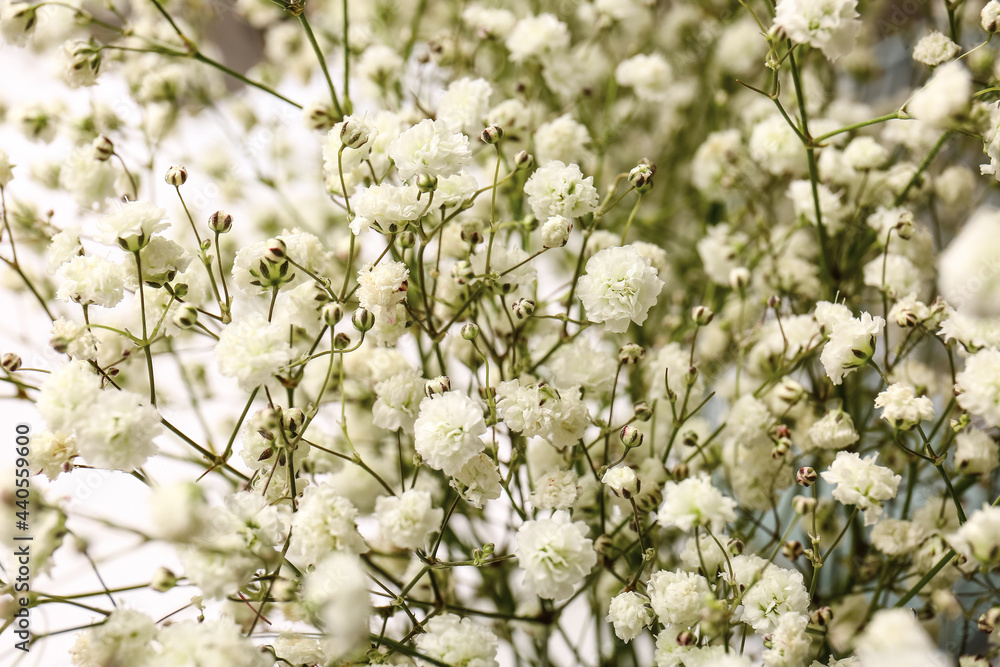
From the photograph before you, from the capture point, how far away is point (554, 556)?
15.6 inches

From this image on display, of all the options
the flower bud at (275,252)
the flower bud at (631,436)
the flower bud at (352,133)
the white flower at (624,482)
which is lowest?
the white flower at (624,482)

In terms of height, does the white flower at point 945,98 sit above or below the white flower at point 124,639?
above

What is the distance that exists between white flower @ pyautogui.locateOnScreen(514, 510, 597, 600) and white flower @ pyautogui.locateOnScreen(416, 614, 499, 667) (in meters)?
0.04

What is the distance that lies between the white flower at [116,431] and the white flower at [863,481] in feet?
1.28

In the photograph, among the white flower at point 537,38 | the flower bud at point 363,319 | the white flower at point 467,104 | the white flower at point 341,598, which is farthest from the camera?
the white flower at point 537,38

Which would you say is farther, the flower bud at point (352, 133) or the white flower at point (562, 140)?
the white flower at point (562, 140)

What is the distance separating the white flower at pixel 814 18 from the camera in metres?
0.45

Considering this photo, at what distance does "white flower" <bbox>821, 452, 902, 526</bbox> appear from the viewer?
431 millimetres

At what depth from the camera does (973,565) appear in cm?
42

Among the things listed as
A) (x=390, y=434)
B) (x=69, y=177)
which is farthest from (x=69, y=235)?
(x=390, y=434)

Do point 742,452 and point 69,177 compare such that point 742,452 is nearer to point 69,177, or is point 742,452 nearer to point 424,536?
point 424,536

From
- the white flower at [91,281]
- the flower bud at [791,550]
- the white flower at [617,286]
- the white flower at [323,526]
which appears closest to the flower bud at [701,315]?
the white flower at [617,286]

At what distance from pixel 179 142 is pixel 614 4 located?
20.3 inches

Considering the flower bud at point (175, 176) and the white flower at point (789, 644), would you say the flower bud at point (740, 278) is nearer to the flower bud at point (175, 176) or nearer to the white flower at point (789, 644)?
the white flower at point (789, 644)
